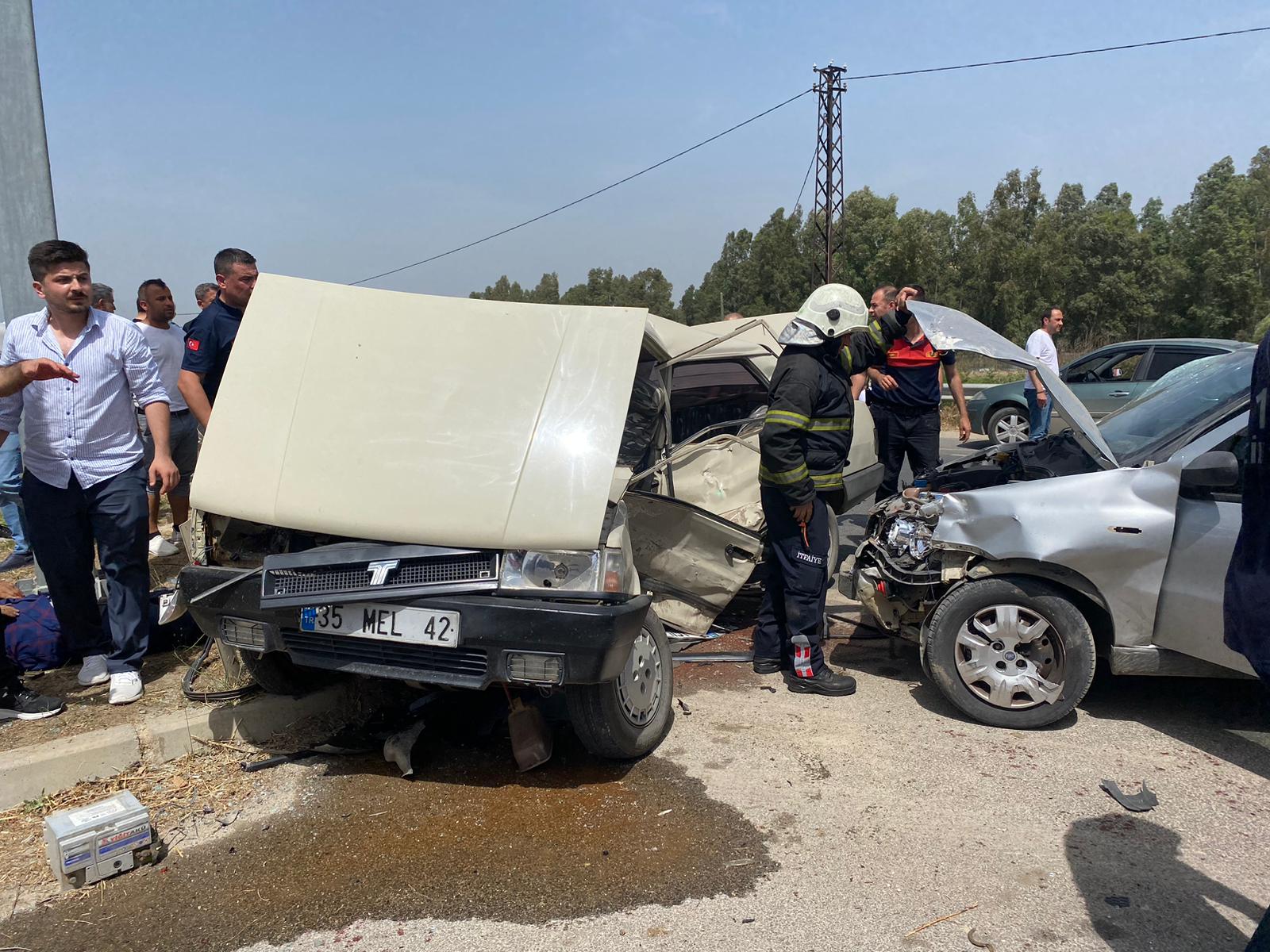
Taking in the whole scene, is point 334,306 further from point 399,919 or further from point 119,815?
point 399,919

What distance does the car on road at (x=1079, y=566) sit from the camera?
355cm

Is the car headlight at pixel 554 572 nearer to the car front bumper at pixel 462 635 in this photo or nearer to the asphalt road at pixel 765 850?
the car front bumper at pixel 462 635

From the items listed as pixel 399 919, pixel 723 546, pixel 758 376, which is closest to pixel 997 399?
pixel 758 376

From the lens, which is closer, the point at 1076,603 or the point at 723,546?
the point at 1076,603

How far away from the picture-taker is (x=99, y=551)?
12.9ft

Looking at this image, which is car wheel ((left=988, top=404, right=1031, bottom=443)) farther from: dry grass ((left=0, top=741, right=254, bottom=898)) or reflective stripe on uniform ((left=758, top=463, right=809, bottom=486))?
dry grass ((left=0, top=741, right=254, bottom=898))

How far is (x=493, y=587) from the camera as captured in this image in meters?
3.07

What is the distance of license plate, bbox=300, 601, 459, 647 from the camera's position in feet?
9.94

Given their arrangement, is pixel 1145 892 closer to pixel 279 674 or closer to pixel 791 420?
pixel 791 420

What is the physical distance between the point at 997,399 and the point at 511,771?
11342 mm

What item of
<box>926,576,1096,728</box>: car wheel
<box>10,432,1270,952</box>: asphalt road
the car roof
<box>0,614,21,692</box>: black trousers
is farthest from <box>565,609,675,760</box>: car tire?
the car roof

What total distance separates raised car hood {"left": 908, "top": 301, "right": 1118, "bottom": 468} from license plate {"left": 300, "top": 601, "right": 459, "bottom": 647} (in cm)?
252

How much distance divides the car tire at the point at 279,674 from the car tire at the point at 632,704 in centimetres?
129

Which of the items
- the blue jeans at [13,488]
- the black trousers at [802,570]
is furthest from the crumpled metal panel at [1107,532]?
the blue jeans at [13,488]
